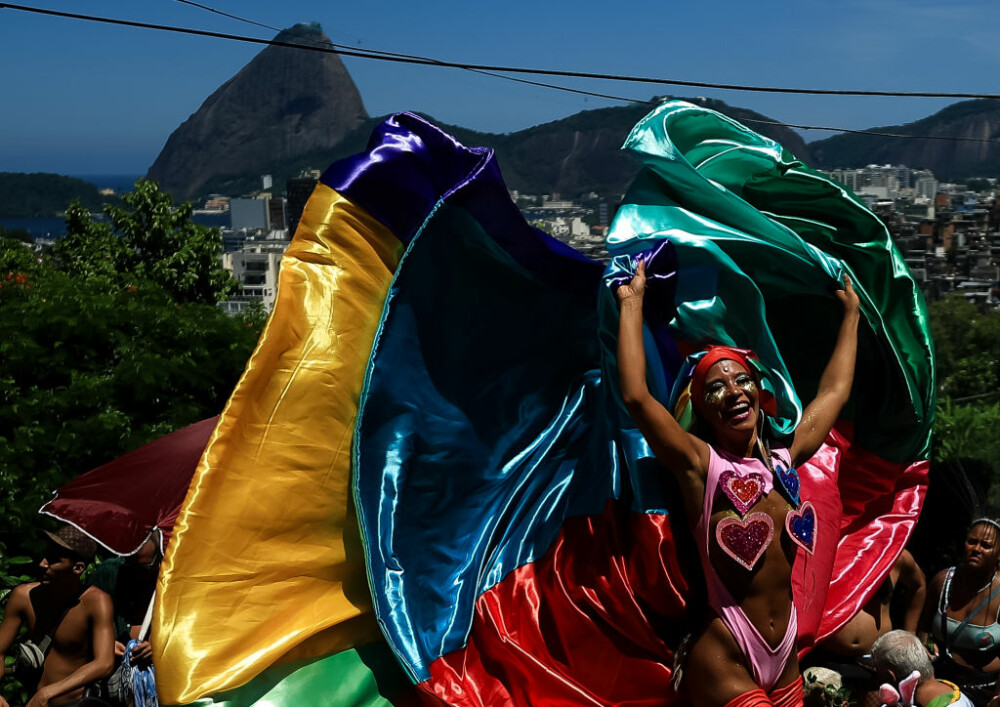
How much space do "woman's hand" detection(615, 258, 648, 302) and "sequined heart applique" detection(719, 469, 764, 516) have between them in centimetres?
66

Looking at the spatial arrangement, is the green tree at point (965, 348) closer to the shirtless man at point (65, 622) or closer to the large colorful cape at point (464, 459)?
the large colorful cape at point (464, 459)

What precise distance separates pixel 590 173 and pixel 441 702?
467ft

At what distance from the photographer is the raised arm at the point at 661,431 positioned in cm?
344

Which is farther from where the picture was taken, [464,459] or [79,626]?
[79,626]

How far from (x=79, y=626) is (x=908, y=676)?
3.21 metres

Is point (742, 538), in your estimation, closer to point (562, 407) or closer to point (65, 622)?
point (562, 407)

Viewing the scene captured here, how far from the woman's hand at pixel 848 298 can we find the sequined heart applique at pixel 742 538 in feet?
3.61

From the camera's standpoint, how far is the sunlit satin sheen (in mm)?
3592

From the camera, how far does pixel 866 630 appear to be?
16.5 feet

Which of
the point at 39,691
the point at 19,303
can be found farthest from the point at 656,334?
the point at 19,303

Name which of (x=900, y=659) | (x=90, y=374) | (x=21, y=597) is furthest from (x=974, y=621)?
(x=90, y=374)

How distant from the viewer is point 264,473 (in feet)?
12.5

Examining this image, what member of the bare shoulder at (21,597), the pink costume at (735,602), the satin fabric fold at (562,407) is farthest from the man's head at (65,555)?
the pink costume at (735,602)

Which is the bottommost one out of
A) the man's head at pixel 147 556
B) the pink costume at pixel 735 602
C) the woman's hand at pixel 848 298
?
the man's head at pixel 147 556
